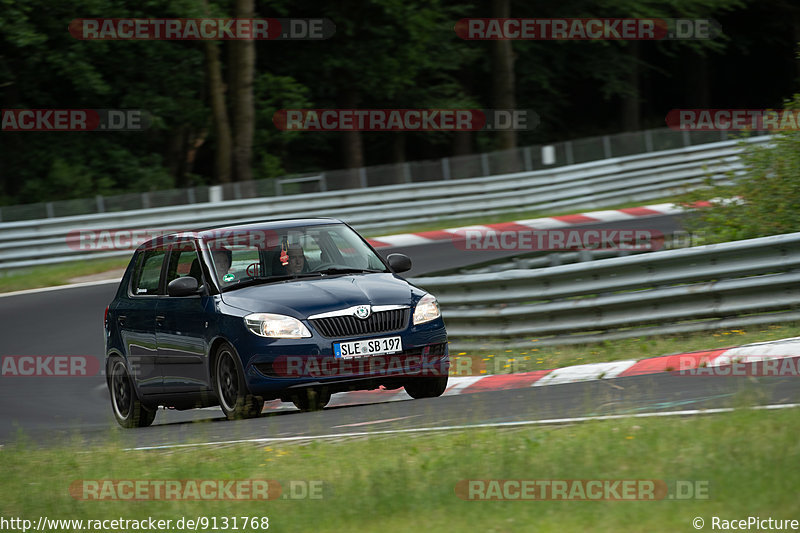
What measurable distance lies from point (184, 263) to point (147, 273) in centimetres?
71

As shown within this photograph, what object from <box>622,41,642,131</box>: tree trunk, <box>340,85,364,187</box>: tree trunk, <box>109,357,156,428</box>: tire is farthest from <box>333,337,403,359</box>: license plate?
<box>622,41,642,131</box>: tree trunk

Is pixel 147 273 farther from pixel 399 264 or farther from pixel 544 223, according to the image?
pixel 544 223

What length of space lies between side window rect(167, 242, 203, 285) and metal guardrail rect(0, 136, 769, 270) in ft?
47.8

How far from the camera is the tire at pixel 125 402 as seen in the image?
446 inches

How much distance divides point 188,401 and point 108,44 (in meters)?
24.1

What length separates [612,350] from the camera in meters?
11.8

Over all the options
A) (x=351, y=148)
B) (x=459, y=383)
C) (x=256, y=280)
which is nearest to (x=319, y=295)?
(x=256, y=280)

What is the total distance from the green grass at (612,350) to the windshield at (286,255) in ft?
6.82

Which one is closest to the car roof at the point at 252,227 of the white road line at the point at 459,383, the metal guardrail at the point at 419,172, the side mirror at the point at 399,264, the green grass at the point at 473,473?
the side mirror at the point at 399,264

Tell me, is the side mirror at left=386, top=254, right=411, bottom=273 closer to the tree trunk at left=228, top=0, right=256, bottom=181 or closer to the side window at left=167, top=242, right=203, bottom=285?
the side window at left=167, top=242, right=203, bottom=285

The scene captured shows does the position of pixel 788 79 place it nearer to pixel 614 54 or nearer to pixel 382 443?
pixel 614 54

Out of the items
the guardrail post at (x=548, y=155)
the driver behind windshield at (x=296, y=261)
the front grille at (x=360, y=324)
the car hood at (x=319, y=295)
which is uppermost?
the guardrail post at (x=548, y=155)

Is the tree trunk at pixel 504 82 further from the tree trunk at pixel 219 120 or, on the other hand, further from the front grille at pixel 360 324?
the front grille at pixel 360 324

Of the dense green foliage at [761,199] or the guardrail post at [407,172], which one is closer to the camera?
the dense green foliage at [761,199]
